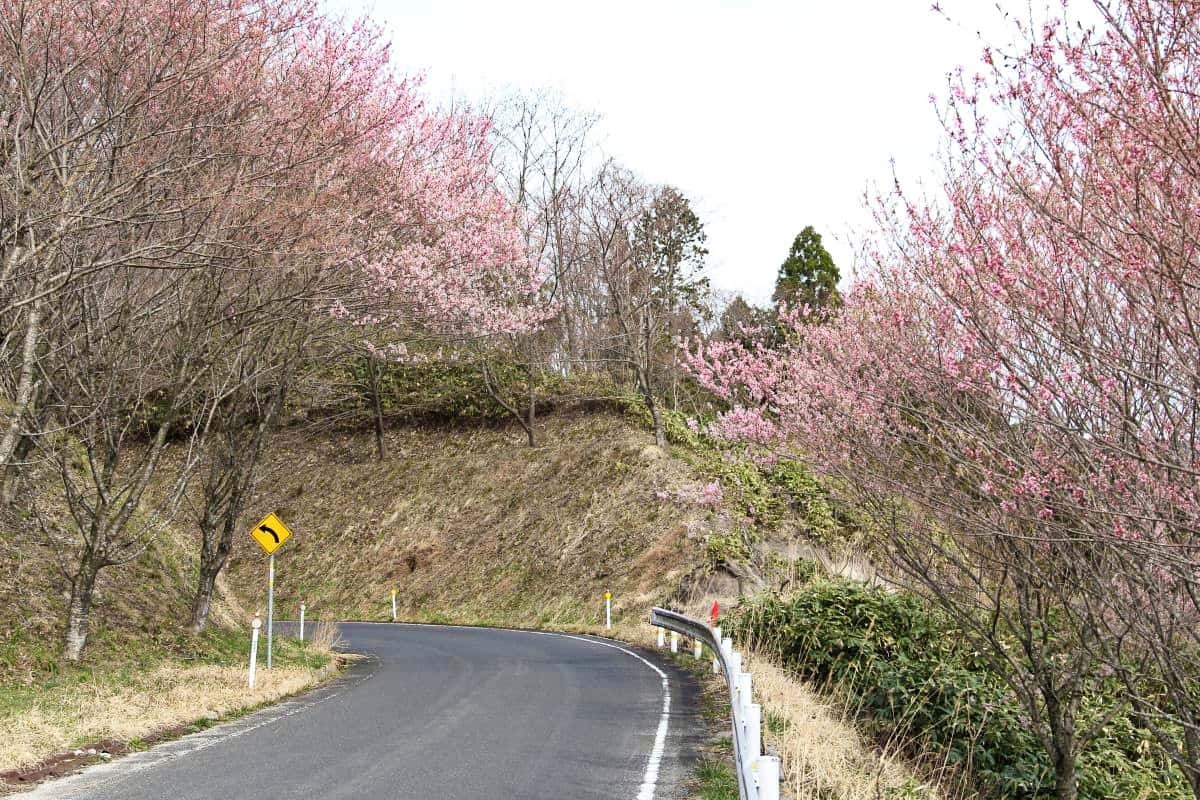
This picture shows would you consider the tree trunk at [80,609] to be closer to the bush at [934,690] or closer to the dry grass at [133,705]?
the dry grass at [133,705]

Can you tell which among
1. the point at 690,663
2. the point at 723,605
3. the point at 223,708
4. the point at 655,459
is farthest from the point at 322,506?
the point at 223,708

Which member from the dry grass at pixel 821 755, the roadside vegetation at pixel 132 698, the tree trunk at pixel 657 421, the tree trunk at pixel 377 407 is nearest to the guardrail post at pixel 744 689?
the dry grass at pixel 821 755

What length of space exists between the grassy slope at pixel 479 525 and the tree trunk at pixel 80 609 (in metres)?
16.1

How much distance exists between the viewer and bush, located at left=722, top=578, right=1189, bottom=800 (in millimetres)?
11797

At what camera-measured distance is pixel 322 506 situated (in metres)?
40.4

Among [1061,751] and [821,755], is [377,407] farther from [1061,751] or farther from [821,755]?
[821,755]

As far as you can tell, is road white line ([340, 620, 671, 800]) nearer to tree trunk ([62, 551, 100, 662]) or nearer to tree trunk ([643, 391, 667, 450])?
tree trunk ([62, 551, 100, 662])

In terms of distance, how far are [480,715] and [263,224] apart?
6593 millimetres

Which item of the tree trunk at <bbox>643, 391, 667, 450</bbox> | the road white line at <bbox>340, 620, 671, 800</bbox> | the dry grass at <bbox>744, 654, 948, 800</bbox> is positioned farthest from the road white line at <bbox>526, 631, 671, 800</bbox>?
the tree trunk at <bbox>643, 391, 667, 450</bbox>

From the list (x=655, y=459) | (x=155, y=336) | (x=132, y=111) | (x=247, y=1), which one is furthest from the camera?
(x=655, y=459)

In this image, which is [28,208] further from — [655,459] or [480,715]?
[655,459]

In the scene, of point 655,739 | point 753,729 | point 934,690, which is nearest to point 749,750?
point 753,729

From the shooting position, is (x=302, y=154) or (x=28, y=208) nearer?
(x=28, y=208)

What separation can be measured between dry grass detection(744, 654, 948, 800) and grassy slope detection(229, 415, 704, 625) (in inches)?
665
